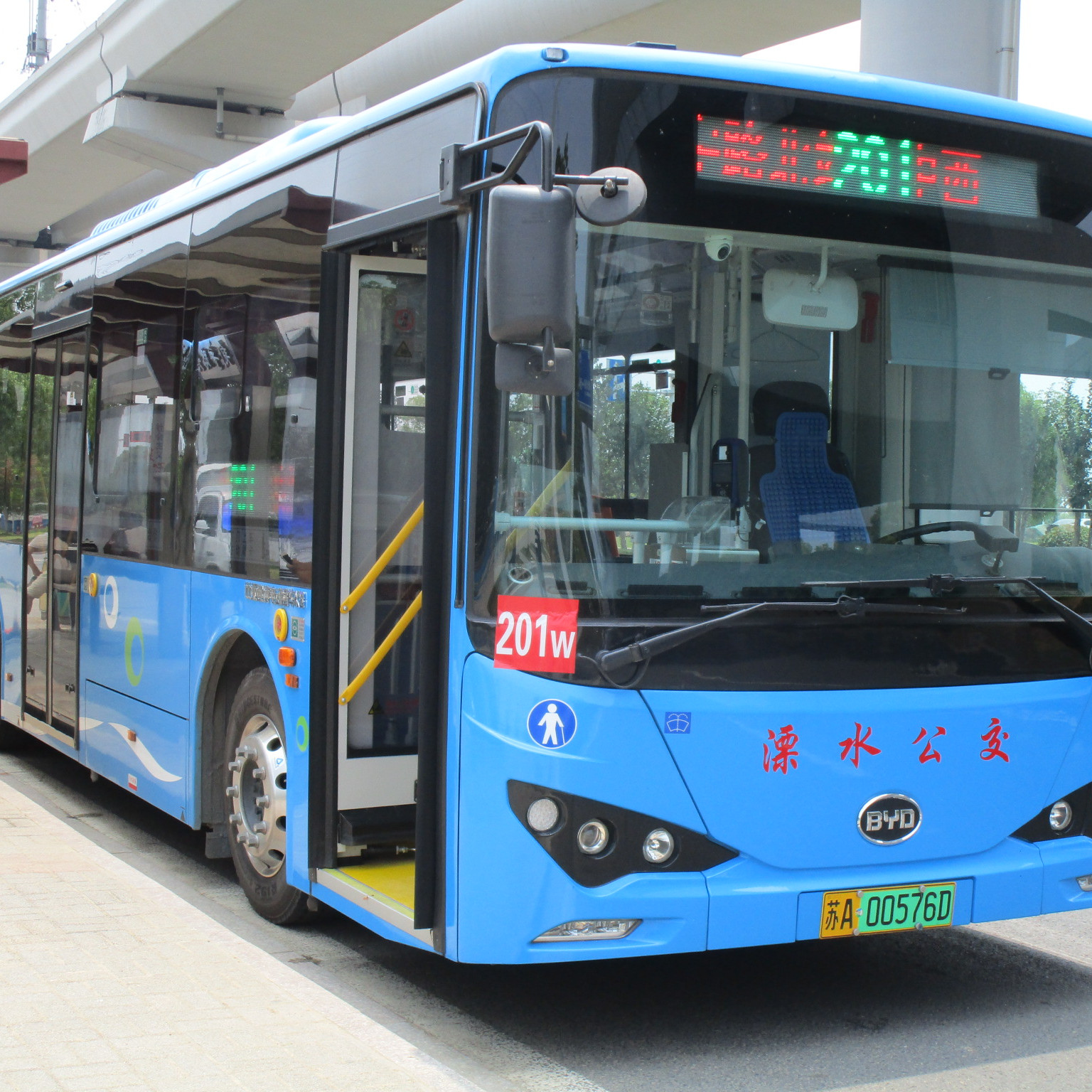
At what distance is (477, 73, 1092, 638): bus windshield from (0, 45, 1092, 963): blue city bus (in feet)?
0.04

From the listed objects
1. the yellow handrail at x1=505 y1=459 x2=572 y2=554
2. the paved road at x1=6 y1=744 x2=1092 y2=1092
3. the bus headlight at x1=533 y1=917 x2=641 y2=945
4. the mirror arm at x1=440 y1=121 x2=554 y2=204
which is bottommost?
the paved road at x1=6 y1=744 x2=1092 y2=1092

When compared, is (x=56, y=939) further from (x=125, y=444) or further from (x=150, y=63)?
(x=150, y=63)

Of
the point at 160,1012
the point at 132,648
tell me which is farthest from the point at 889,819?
the point at 132,648

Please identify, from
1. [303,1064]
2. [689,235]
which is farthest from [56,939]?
[689,235]

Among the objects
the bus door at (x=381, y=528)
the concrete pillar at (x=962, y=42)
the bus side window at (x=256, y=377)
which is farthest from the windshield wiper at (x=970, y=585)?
the concrete pillar at (x=962, y=42)

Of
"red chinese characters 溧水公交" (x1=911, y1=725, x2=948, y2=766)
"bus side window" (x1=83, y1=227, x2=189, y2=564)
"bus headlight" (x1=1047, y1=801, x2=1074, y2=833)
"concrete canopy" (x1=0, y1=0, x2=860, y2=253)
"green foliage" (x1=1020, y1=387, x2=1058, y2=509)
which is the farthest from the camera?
"concrete canopy" (x1=0, y1=0, x2=860, y2=253)

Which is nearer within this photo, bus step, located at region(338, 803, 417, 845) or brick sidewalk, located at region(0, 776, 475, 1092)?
brick sidewalk, located at region(0, 776, 475, 1092)

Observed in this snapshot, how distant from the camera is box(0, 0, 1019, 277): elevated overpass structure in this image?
11.0m

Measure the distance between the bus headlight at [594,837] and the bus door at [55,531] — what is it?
4849mm

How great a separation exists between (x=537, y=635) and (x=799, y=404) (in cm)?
117

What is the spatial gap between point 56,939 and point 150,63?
52.4ft

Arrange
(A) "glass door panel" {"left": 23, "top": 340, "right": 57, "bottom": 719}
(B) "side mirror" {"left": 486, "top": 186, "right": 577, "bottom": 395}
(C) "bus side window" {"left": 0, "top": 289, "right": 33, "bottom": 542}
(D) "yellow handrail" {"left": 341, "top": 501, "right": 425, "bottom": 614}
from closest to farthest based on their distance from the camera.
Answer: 1. (B) "side mirror" {"left": 486, "top": 186, "right": 577, "bottom": 395}
2. (D) "yellow handrail" {"left": 341, "top": 501, "right": 425, "bottom": 614}
3. (A) "glass door panel" {"left": 23, "top": 340, "right": 57, "bottom": 719}
4. (C) "bus side window" {"left": 0, "top": 289, "right": 33, "bottom": 542}

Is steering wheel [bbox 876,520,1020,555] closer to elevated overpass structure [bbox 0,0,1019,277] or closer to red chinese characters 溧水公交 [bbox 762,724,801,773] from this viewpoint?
red chinese characters 溧水公交 [bbox 762,724,801,773]

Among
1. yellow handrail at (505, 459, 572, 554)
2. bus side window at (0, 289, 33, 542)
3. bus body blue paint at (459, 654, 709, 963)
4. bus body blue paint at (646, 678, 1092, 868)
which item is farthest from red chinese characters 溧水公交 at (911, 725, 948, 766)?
bus side window at (0, 289, 33, 542)
